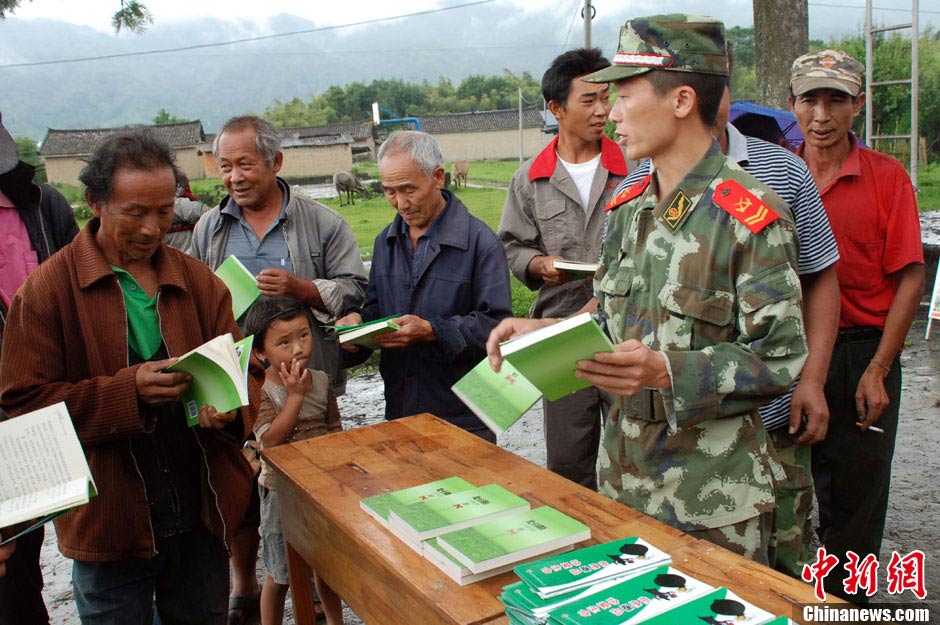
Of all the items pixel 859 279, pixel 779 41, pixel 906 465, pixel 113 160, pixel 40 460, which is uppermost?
pixel 779 41

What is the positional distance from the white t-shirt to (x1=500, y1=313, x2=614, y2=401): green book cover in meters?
1.83

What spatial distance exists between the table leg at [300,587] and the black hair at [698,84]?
1725mm

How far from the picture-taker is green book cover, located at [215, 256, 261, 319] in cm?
261

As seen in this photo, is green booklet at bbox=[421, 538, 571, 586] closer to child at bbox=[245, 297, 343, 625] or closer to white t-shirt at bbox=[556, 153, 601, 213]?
child at bbox=[245, 297, 343, 625]

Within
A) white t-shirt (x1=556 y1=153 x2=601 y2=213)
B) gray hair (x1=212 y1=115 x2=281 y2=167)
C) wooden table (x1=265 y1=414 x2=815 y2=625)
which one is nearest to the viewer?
wooden table (x1=265 y1=414 x2=815 y2=625)

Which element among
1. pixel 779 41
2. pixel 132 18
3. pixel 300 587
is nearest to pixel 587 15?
pixel 779 41

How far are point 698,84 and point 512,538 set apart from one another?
3.46 ft

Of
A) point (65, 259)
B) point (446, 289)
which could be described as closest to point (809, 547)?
point (446, 289)

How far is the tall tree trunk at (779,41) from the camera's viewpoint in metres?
6.70

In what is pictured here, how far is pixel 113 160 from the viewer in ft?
6.31

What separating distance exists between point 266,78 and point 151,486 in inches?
4011

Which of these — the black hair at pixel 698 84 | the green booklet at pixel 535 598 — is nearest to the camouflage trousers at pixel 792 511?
the green booklet at pixel 535 598

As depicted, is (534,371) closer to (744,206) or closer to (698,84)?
(744,206)
